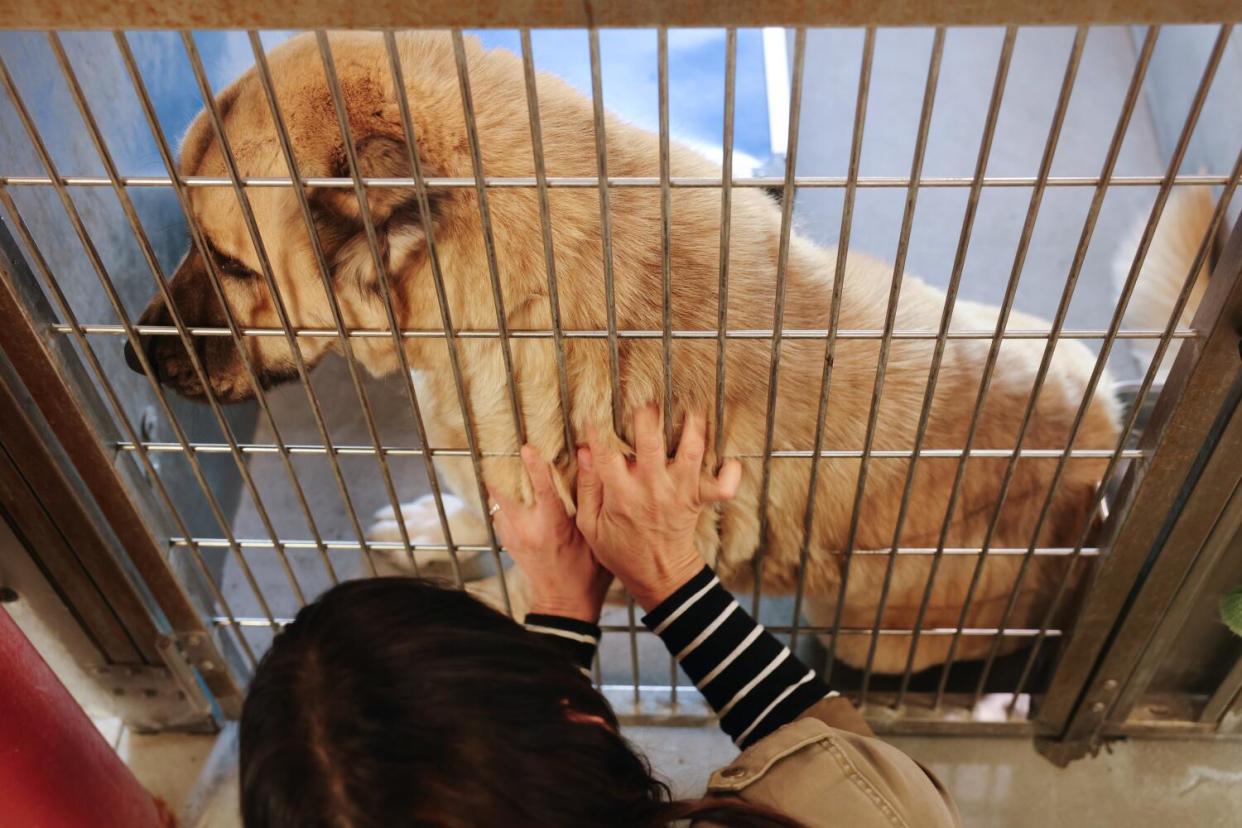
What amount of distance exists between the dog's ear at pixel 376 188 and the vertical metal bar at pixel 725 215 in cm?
30

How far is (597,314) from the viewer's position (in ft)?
3.55

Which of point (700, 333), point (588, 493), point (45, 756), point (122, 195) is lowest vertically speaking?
point (45, 756)

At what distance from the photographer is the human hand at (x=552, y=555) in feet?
3.78

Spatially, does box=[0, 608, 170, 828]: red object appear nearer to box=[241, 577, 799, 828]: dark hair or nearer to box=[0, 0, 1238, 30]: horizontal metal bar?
box=[241, 577, 799, 828]: dark hair

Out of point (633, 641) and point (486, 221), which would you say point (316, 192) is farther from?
point (633, 641)

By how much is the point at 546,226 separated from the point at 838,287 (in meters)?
0.25

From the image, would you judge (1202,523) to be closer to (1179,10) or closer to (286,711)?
(1179,10)

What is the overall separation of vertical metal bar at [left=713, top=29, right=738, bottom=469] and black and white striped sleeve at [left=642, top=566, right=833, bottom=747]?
6.0 inches

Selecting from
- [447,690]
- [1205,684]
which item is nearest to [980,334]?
[447,690]

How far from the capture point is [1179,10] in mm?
719

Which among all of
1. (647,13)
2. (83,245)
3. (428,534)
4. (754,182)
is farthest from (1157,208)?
(428,534)

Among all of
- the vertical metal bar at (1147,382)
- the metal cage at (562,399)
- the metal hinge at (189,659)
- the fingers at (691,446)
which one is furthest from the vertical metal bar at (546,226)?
the metal hinge at (189,659)

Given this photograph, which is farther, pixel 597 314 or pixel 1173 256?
pixel 1173 256

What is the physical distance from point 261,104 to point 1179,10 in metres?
0.78
